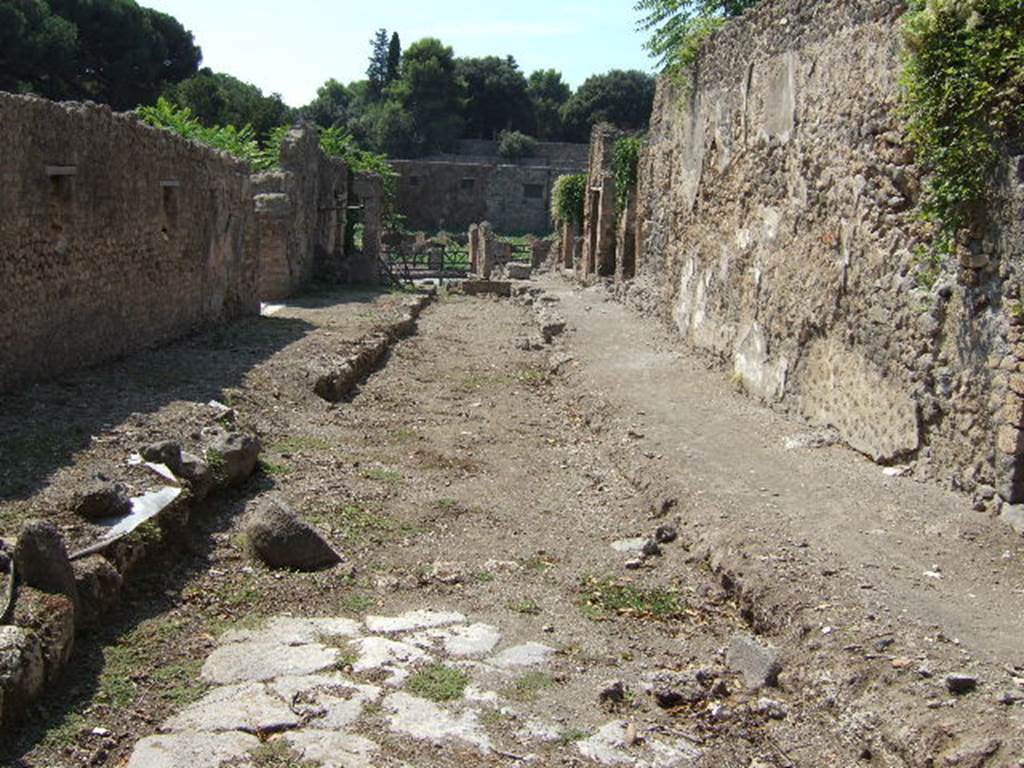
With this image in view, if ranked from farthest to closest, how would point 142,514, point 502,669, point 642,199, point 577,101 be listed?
point 577,101 → point 642,199 → point 142,514 → point 502,669

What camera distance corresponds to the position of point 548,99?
64188mm

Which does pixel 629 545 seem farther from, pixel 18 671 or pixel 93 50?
pixel 93 50

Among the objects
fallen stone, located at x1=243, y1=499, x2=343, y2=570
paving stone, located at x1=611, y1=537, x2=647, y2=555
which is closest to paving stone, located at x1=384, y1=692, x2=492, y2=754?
fallen stone, located at x1=243, y1=499, x2=343, y2=570

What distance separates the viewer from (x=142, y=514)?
19.5 feet

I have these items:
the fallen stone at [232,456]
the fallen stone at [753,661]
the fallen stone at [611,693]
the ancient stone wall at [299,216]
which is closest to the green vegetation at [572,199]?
the ancient stone wall at [299,216]

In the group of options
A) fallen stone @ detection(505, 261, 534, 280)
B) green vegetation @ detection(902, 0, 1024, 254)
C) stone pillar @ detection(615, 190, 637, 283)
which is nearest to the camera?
green vegetation @ detection(902, 0, 1024, 254)

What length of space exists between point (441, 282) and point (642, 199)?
10.6 metres

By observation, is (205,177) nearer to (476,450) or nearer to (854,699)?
(476,450)

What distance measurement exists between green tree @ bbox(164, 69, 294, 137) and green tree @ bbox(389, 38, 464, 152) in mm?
17102

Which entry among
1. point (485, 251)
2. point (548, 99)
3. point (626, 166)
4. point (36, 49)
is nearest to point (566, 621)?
point (626, 166)

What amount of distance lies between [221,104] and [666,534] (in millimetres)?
34462

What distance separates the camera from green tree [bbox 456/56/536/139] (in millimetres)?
60312

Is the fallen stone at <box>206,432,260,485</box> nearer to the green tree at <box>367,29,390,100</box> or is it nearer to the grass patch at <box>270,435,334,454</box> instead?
the grass patch at <box>270,435,334,454</box>

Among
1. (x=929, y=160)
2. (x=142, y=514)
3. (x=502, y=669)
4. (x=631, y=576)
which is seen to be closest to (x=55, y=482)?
(x=142, y=514)
